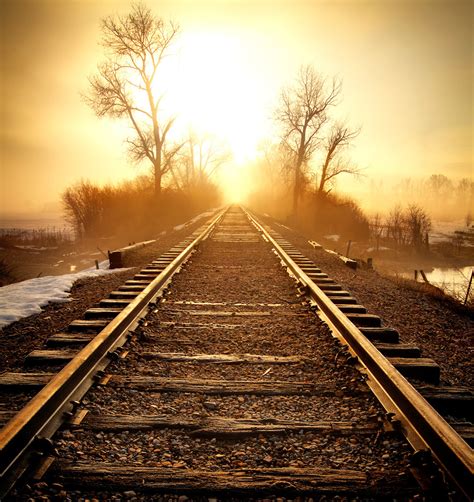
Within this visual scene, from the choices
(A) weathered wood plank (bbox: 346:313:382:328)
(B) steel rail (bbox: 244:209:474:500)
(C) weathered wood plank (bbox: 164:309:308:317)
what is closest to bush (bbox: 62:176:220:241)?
(C) weathered wood plank (bbox: 164:309:308:317)

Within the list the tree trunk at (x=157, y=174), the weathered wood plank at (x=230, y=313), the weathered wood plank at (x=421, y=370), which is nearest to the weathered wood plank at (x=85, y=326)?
the weathered wood plank at (x=230, y=313)

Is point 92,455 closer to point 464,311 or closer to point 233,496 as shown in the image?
point 233,496

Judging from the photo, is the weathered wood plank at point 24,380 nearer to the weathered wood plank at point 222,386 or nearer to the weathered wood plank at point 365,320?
the weathered wood plank at point 222,386

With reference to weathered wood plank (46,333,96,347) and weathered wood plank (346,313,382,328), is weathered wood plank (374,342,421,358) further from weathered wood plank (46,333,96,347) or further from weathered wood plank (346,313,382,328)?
weathered wood plank (46,333,96,347)

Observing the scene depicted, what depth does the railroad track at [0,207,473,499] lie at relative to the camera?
158cm

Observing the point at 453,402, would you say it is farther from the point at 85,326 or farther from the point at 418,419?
the point at 85,326

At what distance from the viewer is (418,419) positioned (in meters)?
1.87

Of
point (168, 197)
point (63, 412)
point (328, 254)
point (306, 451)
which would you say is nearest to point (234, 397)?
point (306, 451)

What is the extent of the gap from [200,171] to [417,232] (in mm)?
28146

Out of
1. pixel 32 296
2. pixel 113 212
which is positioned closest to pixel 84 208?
pixel 113 212

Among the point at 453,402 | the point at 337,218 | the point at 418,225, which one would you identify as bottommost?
the point at 453,402

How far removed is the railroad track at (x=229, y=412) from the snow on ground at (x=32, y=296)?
4.25 feet

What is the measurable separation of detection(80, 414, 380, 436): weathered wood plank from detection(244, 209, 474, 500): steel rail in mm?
197

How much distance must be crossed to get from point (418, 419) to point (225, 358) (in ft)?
4.77
